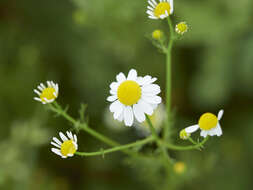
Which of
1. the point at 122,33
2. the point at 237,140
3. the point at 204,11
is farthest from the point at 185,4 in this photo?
the point at 237,140

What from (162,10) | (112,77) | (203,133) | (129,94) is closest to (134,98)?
(129,94)

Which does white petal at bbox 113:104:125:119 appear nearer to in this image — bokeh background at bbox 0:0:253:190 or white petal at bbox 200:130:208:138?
white petal at bbox 200:130:208:138

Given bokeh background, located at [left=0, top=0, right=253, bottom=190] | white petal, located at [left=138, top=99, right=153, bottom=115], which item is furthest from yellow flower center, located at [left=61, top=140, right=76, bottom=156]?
bokeh background, located at [left=0, top=0, right=253, bottom=190]

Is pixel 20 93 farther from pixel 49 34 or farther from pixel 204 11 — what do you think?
pixel 204 11

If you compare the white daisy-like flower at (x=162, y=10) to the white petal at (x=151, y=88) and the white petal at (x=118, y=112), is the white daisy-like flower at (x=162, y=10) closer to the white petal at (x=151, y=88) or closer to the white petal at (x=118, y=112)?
the white petal at (x=151, y=88)

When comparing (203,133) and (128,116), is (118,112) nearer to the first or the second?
(128,116)

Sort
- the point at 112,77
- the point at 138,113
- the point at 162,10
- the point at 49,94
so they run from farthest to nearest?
the point at 112,77 < the point at 49,94 < the point at 162,10 < the point at 138,113
